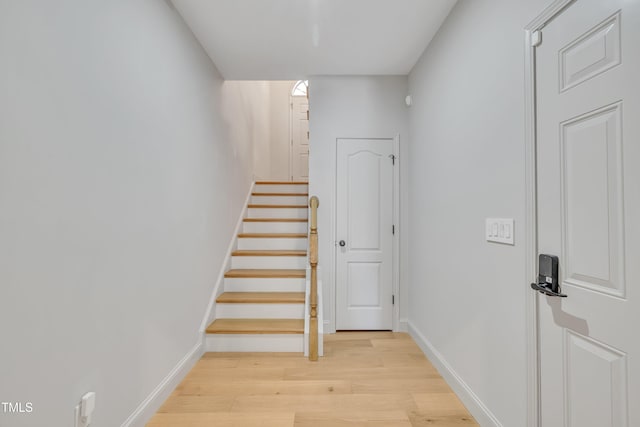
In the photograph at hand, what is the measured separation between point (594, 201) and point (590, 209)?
32 millimetres

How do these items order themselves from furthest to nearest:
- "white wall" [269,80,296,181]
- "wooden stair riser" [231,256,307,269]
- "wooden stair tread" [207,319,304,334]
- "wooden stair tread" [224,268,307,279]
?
"white wall" [269,80,296,181]
"wooden stair riser" [231,256,307,269]
"wooden stair tread" [224,268,307,279]
"wooden stair tread" [207,319,304,334]

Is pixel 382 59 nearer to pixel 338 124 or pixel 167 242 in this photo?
pixel 338 124

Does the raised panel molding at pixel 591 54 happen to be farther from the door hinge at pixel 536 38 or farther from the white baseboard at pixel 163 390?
the white baseboard at pixel 163 390

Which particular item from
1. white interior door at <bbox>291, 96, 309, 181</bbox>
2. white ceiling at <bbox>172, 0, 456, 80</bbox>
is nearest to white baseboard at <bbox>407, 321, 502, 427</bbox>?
white ceiling at <bbox>172, 0, 456, 80</bbox>

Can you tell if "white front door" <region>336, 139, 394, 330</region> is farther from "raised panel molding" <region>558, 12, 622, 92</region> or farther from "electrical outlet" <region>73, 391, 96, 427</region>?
"electrical outlet" <region>73, 391, 96, 427</region>

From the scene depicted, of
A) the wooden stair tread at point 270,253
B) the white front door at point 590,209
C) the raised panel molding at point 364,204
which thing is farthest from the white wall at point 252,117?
the white front door at point 590,209

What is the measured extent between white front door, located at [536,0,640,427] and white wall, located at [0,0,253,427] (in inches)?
74.2

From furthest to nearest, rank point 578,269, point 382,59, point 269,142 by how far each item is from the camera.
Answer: point 269,142
point 382,59
point 578,269

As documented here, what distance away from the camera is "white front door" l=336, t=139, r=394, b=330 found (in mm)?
3260

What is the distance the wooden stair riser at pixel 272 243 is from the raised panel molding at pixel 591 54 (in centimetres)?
285

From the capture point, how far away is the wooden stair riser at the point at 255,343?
271 cm

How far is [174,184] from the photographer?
2158 mm

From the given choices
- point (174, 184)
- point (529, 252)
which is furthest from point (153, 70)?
point (529, 252)

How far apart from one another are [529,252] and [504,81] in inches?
33.1
